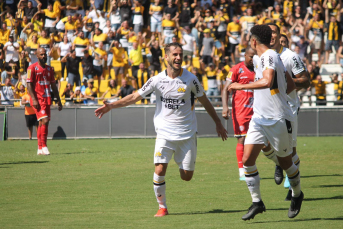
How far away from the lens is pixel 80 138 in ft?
71.6

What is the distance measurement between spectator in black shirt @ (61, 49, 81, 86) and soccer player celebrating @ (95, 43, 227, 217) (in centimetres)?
1730

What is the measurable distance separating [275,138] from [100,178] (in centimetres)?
500

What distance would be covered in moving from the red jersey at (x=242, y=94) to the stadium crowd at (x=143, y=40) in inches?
454

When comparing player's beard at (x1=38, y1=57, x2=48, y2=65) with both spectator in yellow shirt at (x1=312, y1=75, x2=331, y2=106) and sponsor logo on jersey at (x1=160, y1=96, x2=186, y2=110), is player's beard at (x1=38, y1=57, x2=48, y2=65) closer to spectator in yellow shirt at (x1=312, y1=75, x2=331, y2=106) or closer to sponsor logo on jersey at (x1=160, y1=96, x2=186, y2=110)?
sponsor logo on jersey at (x1=160, y1=96, x2=186, y2=110)

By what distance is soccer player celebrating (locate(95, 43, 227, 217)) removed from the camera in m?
7.13

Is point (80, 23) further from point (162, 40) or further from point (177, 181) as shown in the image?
point (177, 181)

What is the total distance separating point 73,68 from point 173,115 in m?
17.6

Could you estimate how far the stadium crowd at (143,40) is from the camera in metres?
23.2

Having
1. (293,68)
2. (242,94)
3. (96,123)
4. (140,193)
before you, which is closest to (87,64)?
(96,123)

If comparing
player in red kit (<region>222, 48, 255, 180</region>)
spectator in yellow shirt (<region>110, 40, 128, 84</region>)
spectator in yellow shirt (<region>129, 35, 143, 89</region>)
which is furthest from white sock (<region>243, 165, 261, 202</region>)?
spectator in yellow shirt (<region>110, 40, 128, 84</region>)

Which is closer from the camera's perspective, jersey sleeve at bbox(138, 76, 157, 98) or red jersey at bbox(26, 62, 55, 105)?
jersey sleeve at bbox(138, 76, 157, 98)

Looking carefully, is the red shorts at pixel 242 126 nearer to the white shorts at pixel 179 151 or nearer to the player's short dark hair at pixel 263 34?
the white shorts at pixel 179 151

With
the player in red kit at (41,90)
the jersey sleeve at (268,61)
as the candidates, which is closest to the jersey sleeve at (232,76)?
the jersey sleeve at (268,61)

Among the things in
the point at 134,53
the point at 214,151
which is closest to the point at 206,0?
the point at 134,53
